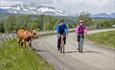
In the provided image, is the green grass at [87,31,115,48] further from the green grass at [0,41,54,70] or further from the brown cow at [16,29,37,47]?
the green grass at [0,41,54,70]

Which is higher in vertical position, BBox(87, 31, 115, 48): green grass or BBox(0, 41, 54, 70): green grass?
BBox(0, 41, 54, 70): green grass

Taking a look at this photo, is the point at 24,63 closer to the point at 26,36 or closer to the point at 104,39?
the point at 26,36

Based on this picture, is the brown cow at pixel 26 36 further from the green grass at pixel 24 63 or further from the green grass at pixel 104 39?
the green grass at pixel 104 39

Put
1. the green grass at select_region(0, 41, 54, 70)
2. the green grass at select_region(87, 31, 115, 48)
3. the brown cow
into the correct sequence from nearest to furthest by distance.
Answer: the green grass at select_region(0, 41, 54, 70), the brown cow, the green grass at select_region(87, 31, 115, 48)

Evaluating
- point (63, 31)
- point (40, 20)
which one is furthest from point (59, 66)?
point (40, 20)

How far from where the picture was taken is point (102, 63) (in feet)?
56.4

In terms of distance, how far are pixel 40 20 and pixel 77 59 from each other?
156759 mm

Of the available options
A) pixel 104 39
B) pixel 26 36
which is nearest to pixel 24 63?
pixel 26 36

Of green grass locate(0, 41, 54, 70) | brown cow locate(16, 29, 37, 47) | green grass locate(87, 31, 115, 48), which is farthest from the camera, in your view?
green grass locate(87, 31, 115, 48)

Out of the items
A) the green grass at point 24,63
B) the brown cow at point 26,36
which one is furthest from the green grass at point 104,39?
the green grass at point 24,63

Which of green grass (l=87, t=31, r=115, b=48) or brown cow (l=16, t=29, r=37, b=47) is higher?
brown cow (l=16, t=29, r=37, b=47)

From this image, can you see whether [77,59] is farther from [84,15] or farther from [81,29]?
[84,15]

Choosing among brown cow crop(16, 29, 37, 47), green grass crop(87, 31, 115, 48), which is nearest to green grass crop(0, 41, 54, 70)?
brown cow crop(16, 29, 37, 47)

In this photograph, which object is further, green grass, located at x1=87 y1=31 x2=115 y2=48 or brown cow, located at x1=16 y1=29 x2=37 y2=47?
green grass, located at x1=87 y1=31 x2=115 y2=48
